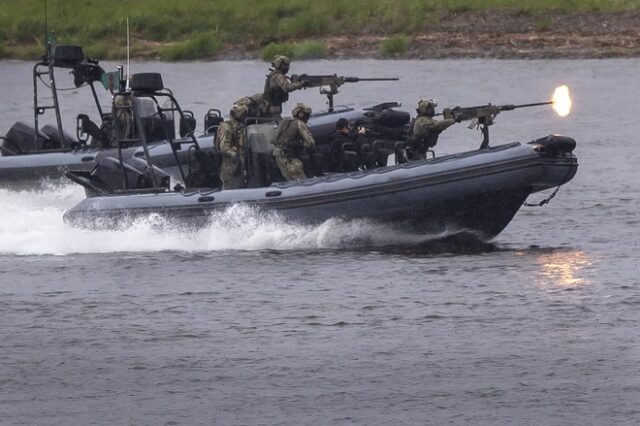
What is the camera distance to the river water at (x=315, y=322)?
13.8 metres

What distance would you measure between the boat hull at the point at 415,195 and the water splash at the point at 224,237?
116 mm

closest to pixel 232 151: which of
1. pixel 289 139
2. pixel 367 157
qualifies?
pixel 289 139

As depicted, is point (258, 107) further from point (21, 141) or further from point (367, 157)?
point (21, 141)

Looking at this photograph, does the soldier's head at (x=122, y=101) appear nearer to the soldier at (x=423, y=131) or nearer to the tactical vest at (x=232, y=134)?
the tactical vest at (x=232, y=134)

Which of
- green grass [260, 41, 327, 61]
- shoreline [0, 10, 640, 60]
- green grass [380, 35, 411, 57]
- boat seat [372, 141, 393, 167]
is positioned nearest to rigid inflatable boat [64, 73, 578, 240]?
boat seat [372, 141, 393, 167]

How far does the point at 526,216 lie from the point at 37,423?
1007 centimetres

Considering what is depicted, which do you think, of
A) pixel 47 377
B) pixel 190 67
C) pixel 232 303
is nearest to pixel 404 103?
pixel 190 67

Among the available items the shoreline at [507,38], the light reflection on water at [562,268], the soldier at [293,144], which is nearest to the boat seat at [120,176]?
the soldier at [293,144]

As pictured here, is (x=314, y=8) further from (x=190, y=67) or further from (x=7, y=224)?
(x=7, y=224)

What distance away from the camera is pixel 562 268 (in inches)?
728

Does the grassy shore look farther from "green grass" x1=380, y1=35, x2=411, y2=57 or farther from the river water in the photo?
the river water

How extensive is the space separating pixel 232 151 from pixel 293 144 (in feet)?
1.99

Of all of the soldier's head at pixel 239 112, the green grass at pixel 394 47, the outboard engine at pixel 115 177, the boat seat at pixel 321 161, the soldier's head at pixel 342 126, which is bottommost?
the green grass at pixel 394 47

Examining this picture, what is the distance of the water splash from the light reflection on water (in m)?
1.25
